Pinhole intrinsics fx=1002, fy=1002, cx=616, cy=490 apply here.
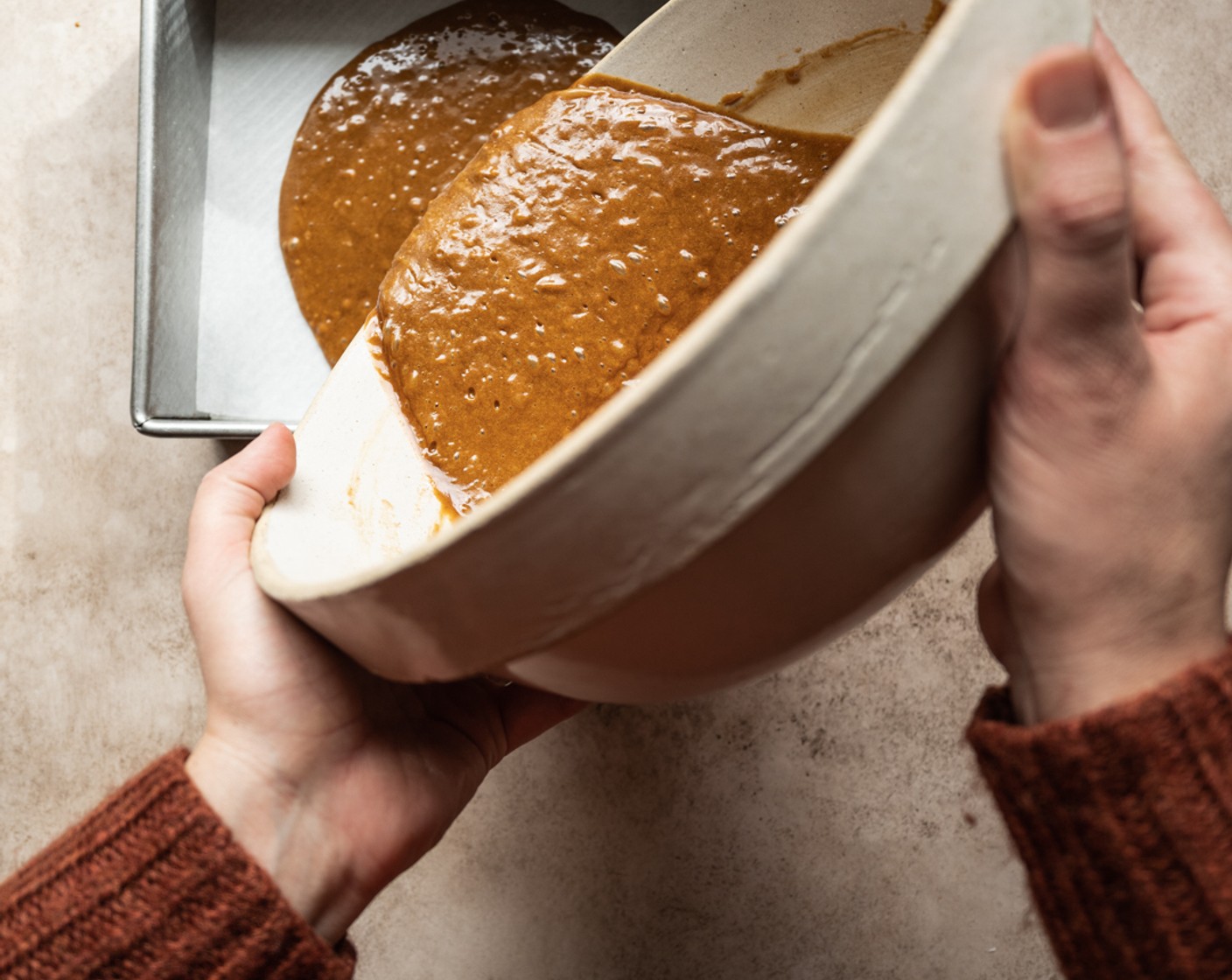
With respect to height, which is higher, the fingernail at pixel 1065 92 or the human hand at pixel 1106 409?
the fingernail at pixel 1065 92

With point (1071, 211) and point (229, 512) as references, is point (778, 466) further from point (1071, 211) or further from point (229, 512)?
point (229, 512)

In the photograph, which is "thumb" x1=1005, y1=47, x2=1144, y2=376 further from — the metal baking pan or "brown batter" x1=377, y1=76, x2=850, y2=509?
the metal baking pan

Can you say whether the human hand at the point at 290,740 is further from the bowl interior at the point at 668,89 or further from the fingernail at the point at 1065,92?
the fingernail at the point at 1065,92

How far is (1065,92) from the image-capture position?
34 centimetres

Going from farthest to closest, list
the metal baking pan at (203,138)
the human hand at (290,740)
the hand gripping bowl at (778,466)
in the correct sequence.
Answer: the metal baking pan at (203,138) → the human hand at (290,740) → the hand gripping bowl at (778,466)

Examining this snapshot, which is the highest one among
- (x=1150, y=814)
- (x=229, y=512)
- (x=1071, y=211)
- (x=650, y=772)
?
(x=1071, y=211)

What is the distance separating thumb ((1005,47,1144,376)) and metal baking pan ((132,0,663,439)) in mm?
654

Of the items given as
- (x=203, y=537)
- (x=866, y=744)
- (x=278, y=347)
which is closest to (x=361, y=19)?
(x=278, y=347)

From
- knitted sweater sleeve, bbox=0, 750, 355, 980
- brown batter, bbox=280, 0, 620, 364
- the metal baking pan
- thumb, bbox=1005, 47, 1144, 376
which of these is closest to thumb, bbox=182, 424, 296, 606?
knitted sweater sleeve, bbox=0, 750, 355, 980

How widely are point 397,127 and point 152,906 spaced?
715 mm

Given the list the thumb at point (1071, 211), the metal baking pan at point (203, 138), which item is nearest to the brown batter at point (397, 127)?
the metal baking pan at point (203, 138)

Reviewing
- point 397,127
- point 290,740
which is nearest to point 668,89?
point 397,127

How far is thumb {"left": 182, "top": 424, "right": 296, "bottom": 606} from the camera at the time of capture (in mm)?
613

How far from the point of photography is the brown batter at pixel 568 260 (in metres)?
0.67
